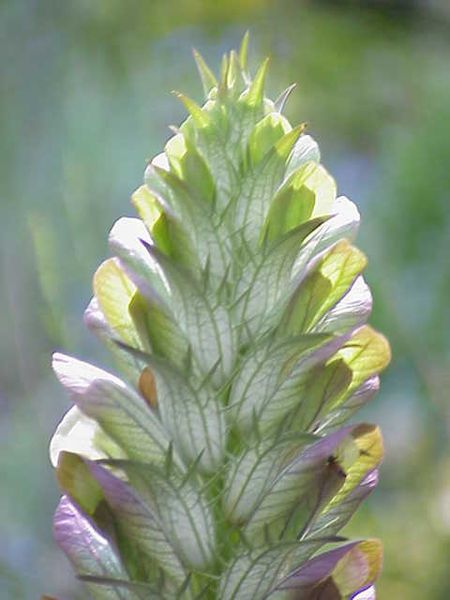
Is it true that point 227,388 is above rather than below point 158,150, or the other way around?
below

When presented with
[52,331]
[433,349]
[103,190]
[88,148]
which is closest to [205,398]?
[52,331]

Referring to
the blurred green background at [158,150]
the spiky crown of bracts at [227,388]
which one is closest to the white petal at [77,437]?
the spiky crown of bracts at [227,388]

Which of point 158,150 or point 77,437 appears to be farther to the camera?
point 158,150

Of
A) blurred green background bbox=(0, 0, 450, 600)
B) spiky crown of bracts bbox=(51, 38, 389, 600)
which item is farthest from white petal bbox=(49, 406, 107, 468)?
blurred green background bbox=(0, 0, 450, 600)

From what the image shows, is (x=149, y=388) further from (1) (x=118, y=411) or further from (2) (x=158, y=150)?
(2) (x=158, y=150)

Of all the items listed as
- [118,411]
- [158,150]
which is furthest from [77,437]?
[158,150]

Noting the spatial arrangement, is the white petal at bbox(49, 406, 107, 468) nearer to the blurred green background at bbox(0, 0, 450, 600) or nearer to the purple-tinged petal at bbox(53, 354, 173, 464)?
the purple-tinged petal at bbox(53, 354, 173, 464)
